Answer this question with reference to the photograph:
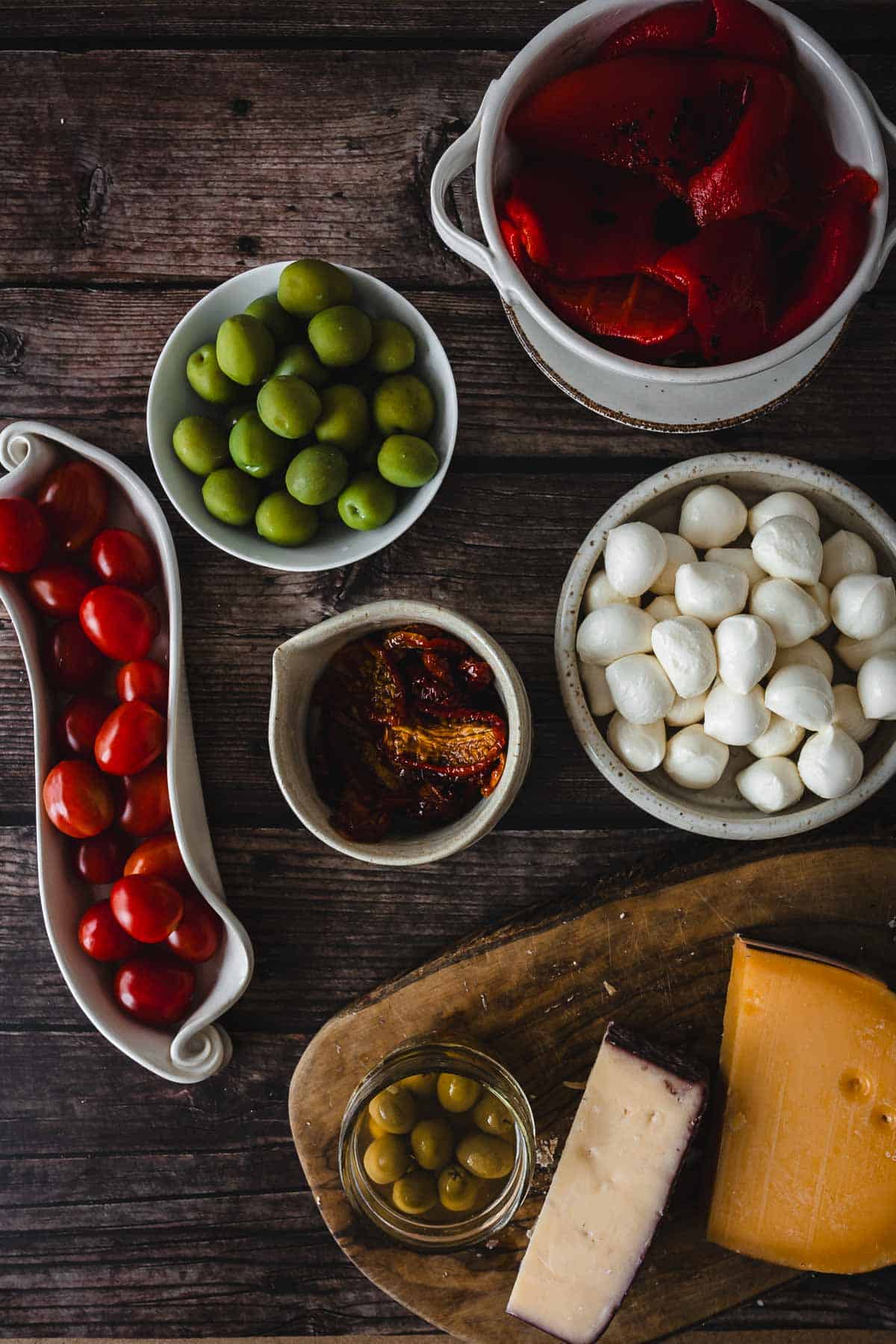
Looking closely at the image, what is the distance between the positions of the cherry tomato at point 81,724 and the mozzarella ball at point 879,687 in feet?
2.45

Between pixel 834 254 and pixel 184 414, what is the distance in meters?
0.60

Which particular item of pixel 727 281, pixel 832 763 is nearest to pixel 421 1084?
pixel 832 763

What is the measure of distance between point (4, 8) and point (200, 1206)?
51.5 inches

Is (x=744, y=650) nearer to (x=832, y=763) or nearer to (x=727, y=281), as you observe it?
(x=832, y=763)

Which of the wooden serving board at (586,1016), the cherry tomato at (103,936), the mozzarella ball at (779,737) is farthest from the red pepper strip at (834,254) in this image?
the cherry tomato at (103,936)

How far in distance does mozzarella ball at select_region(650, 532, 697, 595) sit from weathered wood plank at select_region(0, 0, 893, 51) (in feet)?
1.82

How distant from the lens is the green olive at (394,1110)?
939mm

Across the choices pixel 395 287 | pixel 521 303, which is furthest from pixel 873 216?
pixel 395 287

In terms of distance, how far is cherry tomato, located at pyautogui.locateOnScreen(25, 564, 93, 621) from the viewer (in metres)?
1.02

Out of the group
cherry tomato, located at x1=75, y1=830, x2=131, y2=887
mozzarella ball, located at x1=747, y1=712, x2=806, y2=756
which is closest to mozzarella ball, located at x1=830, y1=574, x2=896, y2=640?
mozzarella ball, located at x1=747, y1=712, x2=806, y2=756

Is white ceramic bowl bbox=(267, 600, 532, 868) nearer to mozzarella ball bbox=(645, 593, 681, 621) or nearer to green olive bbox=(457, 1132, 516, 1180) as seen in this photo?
mozzarella ball bbox=(645, 593, 681, 621)

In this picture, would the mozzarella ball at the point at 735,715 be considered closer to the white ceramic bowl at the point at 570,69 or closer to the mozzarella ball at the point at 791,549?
the mozzarella ball at the point at 791,549

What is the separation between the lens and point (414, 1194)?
0.94 meters

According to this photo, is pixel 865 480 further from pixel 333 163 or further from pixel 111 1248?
pixel 111 1248
